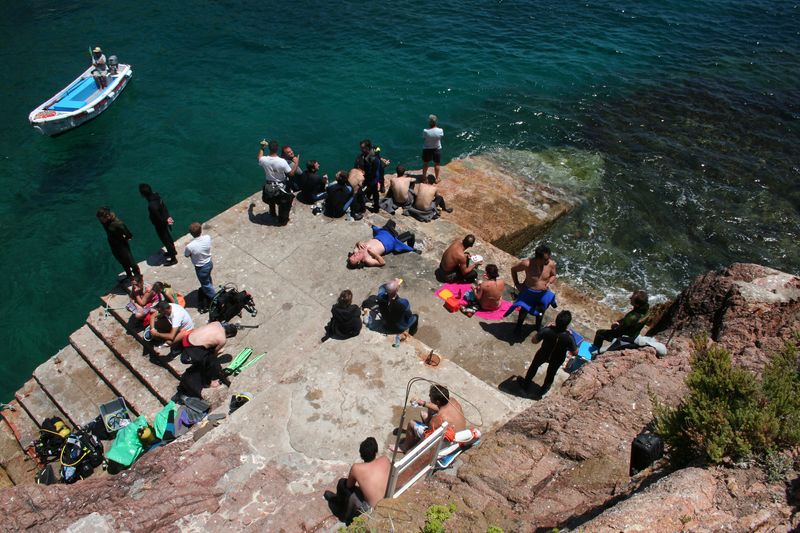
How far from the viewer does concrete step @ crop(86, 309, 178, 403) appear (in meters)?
9.59

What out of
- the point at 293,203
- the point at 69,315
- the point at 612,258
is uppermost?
the point at 293,203

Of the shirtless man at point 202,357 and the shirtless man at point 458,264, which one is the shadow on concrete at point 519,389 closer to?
the shirtless man at point 458,264

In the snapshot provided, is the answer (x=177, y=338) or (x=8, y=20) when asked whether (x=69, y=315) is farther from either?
(x=8, y=20)

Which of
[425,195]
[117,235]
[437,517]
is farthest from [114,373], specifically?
[425,195]

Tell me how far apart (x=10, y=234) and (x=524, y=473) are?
17.6 meters

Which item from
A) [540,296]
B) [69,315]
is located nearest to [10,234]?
[69,315]

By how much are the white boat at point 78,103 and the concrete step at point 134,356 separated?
13.6 meters

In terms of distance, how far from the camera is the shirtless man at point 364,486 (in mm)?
6414

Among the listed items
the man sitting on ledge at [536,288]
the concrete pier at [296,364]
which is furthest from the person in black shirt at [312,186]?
the man sitting on ledge at [536,288]

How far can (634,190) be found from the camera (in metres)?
17.8

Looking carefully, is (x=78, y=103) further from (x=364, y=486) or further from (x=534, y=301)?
(x=364, y=486)

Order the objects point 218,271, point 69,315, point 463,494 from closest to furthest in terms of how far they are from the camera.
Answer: point 463,494
point 218,271
point 69,315

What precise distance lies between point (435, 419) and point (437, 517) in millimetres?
1955

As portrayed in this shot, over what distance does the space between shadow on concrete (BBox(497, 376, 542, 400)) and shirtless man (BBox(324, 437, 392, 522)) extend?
3.02 metres
